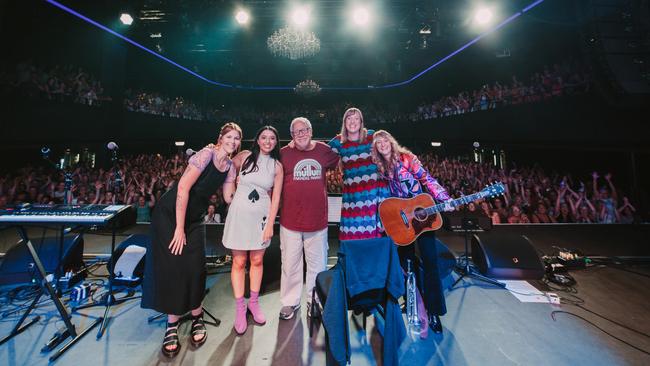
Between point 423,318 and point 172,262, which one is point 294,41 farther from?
point 423,318

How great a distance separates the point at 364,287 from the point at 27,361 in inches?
101

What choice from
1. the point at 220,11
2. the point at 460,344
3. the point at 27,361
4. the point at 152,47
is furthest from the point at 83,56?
the point at 460,344

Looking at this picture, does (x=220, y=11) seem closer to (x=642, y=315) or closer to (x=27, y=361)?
(x=27, y=361)

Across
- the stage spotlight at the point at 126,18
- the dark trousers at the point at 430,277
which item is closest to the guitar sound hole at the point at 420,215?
the dark trousers at the point at 430,277

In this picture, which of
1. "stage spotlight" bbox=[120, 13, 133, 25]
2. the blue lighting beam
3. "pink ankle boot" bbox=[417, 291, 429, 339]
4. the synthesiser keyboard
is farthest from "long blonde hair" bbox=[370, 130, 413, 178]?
"stage spotlight" bbox=[120, 13, 133, 25]

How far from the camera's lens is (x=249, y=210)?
2131mm

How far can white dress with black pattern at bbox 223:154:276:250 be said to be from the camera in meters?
2.12

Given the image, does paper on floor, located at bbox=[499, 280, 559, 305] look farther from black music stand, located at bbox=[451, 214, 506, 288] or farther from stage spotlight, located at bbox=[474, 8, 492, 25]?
stage spotlight, located at bbox=[474, 8, 492, 25]

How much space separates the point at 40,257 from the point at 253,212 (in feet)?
9.44

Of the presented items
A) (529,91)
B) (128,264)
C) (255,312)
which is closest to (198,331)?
(255,312)

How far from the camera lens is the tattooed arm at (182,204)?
1.90m

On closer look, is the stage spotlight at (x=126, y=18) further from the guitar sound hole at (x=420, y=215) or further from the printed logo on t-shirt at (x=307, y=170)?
the guitar sound hole at (x=420, y=215)

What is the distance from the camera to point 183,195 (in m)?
1.90

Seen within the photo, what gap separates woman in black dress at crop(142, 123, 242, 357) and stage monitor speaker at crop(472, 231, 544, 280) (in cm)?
312
